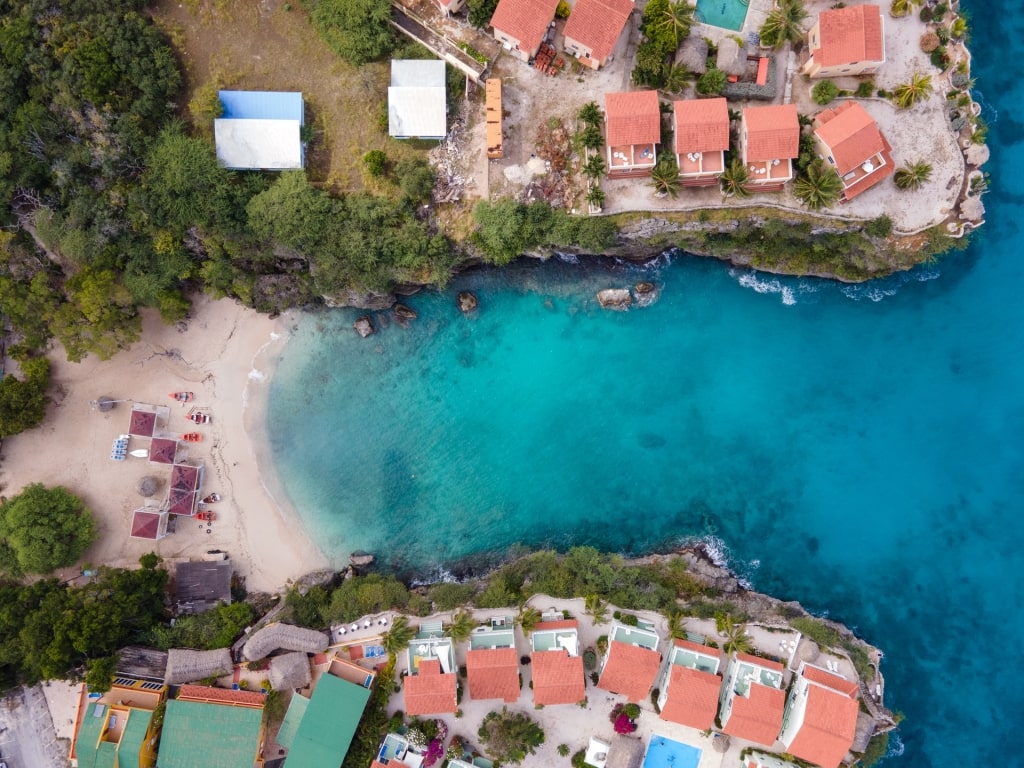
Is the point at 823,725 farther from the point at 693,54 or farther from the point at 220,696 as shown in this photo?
the point at 693,54

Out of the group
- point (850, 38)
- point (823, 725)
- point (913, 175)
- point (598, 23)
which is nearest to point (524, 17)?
point (598, 23)

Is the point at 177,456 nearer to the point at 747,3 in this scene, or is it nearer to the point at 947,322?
the point at 747,3

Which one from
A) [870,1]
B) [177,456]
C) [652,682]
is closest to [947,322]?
[870,1]

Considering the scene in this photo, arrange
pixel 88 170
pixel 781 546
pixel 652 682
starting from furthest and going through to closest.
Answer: pixel 781 546, pixel 88 170, pixel 652 682

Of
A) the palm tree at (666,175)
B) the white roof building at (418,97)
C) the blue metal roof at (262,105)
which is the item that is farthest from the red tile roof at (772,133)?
the blue metal roof at (262,105)

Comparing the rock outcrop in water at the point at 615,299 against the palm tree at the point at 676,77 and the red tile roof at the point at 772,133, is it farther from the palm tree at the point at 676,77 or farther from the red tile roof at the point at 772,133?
the palm tree at the point at 676,77

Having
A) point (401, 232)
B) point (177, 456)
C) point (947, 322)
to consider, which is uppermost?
point (401, 232)
